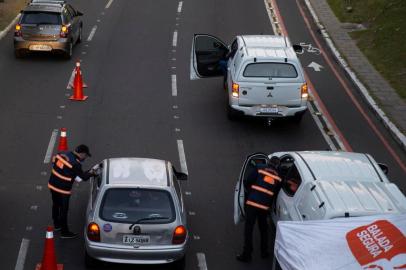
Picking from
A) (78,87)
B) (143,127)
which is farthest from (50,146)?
(78,87)

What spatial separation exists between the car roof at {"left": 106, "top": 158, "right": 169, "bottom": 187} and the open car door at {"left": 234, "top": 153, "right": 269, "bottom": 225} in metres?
1.30

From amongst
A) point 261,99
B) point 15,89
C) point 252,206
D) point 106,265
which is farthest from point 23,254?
point 15,89

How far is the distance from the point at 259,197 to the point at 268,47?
778 centimetres

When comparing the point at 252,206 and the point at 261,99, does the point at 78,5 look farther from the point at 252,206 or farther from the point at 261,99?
the point at 252,206

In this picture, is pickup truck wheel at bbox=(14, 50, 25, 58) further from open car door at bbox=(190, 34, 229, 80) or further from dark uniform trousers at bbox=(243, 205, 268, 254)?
dark uniform trousers at bbox=(243, 205, 268, 254)

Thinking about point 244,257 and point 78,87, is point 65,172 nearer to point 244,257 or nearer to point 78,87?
point 244,257

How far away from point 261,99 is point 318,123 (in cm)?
219

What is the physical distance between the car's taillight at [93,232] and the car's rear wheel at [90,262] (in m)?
0.46

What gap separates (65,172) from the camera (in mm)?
13789

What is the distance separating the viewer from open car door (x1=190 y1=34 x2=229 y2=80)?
21.6 metres

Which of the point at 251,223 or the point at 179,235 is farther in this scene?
the point at 251,223

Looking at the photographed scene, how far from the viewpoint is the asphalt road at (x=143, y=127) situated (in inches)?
577

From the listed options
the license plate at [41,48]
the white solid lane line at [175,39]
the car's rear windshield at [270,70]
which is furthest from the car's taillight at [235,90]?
the white solid lane line at [175,39]

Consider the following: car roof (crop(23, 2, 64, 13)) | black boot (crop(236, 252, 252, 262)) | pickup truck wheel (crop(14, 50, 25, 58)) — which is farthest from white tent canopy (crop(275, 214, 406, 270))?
car roof (crop(23, 2, 64, 13))
